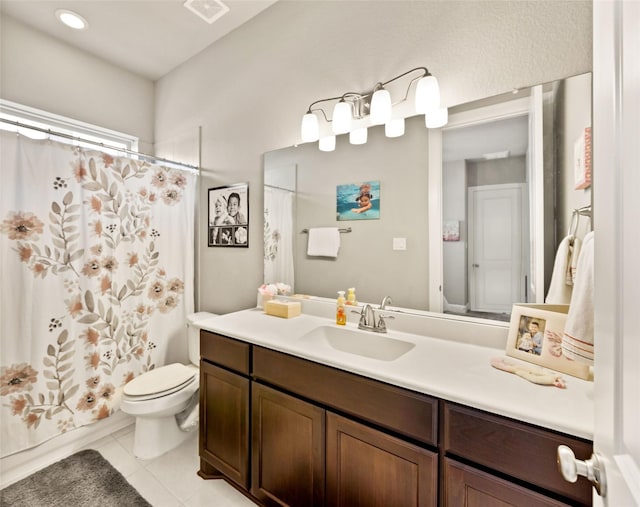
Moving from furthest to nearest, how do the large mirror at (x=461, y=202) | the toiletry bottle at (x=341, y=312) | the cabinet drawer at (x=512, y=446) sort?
the toiletry bottle at (x=341, y=312)
the large mirror at (x=461, y=202)
the cabinet drawer at (x=512, y=446)

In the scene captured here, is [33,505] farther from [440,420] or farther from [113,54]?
[113,54]

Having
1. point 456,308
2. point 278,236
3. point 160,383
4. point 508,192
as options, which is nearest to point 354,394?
point 456,308

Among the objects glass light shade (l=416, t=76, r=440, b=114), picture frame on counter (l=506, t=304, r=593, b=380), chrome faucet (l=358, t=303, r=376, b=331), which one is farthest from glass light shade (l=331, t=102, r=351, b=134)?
picture frame on counter (l=506, t=304, r=593, b=380)

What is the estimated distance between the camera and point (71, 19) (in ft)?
6.75

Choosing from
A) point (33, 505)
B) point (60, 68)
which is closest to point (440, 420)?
point (33, 505)

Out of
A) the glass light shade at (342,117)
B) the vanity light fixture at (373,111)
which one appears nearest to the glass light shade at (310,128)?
the vanity light fixture at (373,111)

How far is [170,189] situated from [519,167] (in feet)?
7.34

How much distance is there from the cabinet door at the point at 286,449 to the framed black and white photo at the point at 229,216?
3.80ft

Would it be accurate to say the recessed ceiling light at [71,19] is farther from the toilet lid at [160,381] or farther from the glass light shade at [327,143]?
the toilet lid at [160,381]

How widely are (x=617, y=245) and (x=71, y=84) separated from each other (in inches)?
130

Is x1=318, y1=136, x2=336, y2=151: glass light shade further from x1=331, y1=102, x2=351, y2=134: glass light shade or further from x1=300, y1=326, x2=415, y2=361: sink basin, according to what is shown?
x1=300, y1=326, x2=415, y2=361: sink basin

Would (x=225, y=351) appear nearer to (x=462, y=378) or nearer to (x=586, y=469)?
(x=462, y=378)

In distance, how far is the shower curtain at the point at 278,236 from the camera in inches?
75.4

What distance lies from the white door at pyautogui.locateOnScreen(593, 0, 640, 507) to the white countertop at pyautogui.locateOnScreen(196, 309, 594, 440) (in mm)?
189
